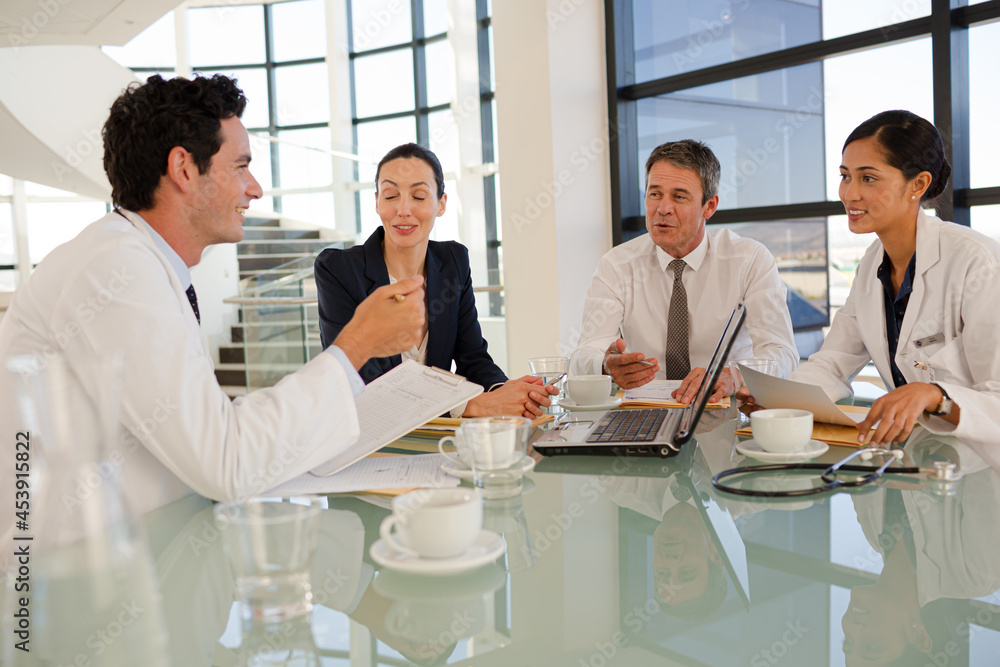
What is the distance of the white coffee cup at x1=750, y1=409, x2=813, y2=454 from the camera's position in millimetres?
1312

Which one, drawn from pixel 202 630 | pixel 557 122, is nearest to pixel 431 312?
pixel 202 630

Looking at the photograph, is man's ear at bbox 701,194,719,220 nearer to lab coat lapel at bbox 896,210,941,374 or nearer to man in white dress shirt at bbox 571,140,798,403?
man in white dress shirt at bbox 571,140,798,403

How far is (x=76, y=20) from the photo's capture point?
6.10 metres

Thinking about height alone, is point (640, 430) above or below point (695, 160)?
below

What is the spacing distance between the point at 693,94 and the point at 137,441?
171 inches

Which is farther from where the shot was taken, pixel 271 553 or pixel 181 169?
pixel 181 169

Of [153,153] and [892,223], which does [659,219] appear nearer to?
[892,223]

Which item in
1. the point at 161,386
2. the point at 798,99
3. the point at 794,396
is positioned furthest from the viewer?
the point at 798,99

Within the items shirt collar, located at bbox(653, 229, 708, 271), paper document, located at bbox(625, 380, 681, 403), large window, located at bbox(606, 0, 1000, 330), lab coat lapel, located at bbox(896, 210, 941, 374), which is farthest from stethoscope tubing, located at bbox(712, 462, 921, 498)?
large window, located at bbox(606, 0, 1000, 330)

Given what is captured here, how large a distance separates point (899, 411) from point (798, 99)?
3469mm

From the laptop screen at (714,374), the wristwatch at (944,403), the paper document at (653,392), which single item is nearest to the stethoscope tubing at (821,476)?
the laptop screen at (714,374)

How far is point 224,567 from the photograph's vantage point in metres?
0.94

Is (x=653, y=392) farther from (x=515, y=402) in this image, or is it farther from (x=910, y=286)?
(x=910, y=286)

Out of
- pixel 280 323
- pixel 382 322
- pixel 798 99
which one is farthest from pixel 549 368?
pixel 280 323
